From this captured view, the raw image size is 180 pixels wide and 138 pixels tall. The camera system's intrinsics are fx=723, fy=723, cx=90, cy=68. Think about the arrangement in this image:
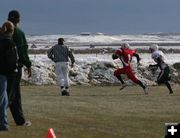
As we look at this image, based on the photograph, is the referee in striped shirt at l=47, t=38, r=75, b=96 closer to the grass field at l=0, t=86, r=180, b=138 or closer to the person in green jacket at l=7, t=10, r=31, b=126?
the grass field at l=0, t=86, r=180, b=138

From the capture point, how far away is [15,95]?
13.7 metres

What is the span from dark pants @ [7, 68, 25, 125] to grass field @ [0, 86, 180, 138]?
236mm

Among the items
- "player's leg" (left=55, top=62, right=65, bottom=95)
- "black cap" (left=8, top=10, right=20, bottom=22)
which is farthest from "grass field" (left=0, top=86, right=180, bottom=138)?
"black cap" (left=8, top=10, right=20, bottom=22)

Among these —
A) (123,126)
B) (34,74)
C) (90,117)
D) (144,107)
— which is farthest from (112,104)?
(34,74)

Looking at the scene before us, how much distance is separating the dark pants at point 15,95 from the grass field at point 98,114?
24cm

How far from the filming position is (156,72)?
98.5 ft

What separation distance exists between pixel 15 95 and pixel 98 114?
122 inches

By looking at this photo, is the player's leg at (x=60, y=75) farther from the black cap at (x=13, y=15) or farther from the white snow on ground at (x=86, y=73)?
the black cap at (x=13, y=15)

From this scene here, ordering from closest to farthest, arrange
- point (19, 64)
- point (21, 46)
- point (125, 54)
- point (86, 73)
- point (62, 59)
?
point (19, 64)
point (21, 46)
point (62, 59)
point (125, 54)
point (86, 73)

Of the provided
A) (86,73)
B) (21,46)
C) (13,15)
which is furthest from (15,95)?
(86,73)

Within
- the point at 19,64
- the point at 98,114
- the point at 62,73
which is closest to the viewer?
the point at 19,64

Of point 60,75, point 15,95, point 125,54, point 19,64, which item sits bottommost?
point 60,75

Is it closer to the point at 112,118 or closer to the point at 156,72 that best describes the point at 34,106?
the point at 112,118

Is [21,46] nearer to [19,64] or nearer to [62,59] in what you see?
[19,64]
